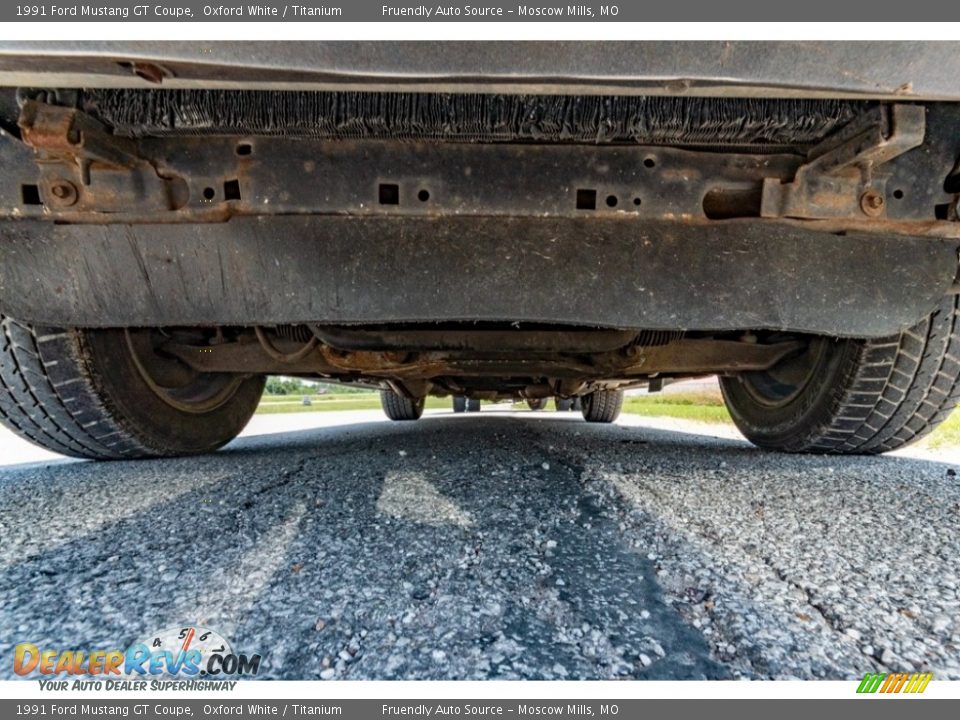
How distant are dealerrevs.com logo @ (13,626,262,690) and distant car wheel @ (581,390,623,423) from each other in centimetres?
378

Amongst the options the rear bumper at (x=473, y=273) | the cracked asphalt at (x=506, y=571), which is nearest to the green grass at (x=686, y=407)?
the rear bumper at (x=473, y=273)

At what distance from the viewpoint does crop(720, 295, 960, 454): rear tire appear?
1283 millimetres

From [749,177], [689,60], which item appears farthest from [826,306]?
[689,60]

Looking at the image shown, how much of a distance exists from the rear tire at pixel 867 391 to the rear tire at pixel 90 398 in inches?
81.9

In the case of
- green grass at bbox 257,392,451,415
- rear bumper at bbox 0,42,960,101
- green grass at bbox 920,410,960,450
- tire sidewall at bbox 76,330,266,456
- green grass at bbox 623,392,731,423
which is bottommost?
green grass at bbox 257,392,451,415

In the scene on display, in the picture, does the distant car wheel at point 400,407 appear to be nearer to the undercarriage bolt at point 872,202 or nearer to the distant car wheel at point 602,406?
the distant car wheel at point 602,406

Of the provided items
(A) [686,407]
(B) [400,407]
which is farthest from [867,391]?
(A) [686,407]

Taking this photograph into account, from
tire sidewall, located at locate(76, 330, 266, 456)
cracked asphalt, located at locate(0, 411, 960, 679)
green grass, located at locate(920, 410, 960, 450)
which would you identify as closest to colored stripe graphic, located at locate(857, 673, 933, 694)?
cracked asphalt, located at locate(0, 411, 960, 679)

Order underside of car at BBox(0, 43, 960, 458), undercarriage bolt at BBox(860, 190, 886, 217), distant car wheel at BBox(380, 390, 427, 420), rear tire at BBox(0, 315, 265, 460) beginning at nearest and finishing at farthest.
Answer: underside of car at BBox(0, 43, 960, 458) < undercarriage bolt at BBox(860, 190, 886, 217) < rear tire at BBox(0, 315, 265, 460) < distant car wheel at BBox(380, 390, 427, 420)

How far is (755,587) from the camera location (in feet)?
2.16

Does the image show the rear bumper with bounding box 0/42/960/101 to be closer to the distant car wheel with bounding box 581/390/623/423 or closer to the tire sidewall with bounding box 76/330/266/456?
the tire sidewall with bounding box 76/330/266/456

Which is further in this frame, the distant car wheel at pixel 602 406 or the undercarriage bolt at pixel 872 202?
the distant car wheel at pixel 602 406

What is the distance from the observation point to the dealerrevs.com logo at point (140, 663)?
53cm

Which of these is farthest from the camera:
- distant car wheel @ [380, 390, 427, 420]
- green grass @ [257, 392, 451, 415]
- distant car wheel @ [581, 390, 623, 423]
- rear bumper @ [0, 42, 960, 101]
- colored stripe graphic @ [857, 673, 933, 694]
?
green grass @ [257, 392, 451, 415]
